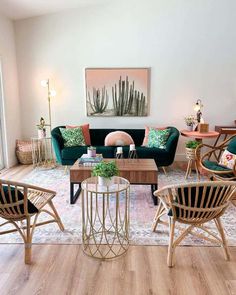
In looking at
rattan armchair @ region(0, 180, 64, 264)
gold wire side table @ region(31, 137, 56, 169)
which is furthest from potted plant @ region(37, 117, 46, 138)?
rattan armchair @ region(0, 180, 64, 264)

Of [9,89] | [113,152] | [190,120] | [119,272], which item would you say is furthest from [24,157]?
[119,272]

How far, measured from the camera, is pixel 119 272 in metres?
2.07

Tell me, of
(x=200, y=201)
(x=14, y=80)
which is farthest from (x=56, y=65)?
(x=200, y=201)

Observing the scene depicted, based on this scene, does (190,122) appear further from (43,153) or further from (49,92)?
(43,153)

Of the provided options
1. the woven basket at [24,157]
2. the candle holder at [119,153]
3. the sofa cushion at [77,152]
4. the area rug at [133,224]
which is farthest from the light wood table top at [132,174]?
the woven basket at [24,157]

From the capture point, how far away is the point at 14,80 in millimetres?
5152

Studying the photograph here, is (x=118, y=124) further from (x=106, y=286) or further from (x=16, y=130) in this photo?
(x=106, y=286)

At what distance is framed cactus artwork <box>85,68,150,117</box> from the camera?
5.19 metres

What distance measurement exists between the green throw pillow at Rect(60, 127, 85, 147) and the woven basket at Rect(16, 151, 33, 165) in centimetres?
93

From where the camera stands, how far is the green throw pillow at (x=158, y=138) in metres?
4.65

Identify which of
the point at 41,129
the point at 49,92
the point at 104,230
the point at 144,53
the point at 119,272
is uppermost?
the point at 144,53

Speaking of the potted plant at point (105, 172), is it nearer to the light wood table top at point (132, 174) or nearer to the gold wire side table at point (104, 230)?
the gold wire side table at point (104, 230)

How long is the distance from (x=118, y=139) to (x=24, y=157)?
1.94 meters

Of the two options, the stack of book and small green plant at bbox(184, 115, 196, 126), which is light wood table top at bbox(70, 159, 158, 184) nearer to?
the stack of book
